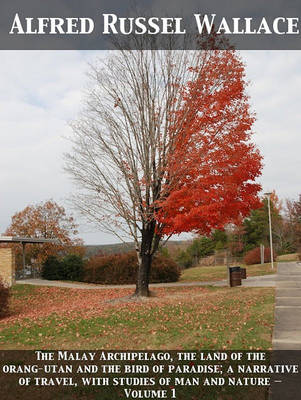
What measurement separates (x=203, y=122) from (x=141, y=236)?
4.40 m

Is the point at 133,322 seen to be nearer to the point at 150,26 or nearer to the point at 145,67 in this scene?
the point at 145,67

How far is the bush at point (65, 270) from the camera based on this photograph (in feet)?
77.0

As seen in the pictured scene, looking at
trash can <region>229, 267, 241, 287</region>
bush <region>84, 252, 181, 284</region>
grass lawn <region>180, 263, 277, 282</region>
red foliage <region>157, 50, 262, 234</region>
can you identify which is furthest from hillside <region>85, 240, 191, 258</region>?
red foliage <region>157, 50, 262, 234</region>

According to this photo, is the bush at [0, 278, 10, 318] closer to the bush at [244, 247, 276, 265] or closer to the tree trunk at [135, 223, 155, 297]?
the tree trunk at [135, 223, 155, 297]

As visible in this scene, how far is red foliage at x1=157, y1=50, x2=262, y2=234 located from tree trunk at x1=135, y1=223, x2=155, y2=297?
2.16ft

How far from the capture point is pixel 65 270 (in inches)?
928

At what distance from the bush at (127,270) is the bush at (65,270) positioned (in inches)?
62.3

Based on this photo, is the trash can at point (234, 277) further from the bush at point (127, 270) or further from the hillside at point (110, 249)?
the hillside at point (110, 249)

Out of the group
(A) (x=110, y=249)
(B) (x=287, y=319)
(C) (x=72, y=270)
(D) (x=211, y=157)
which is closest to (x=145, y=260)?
(D) (x=211, y=157)

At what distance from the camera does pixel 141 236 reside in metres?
13.8

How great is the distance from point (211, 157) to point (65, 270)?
46.2ft

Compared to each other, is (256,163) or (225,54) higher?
(225,54)

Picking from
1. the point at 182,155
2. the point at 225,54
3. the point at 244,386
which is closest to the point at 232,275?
the point at 182,155

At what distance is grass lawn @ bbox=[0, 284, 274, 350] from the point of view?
7088 millimetres
